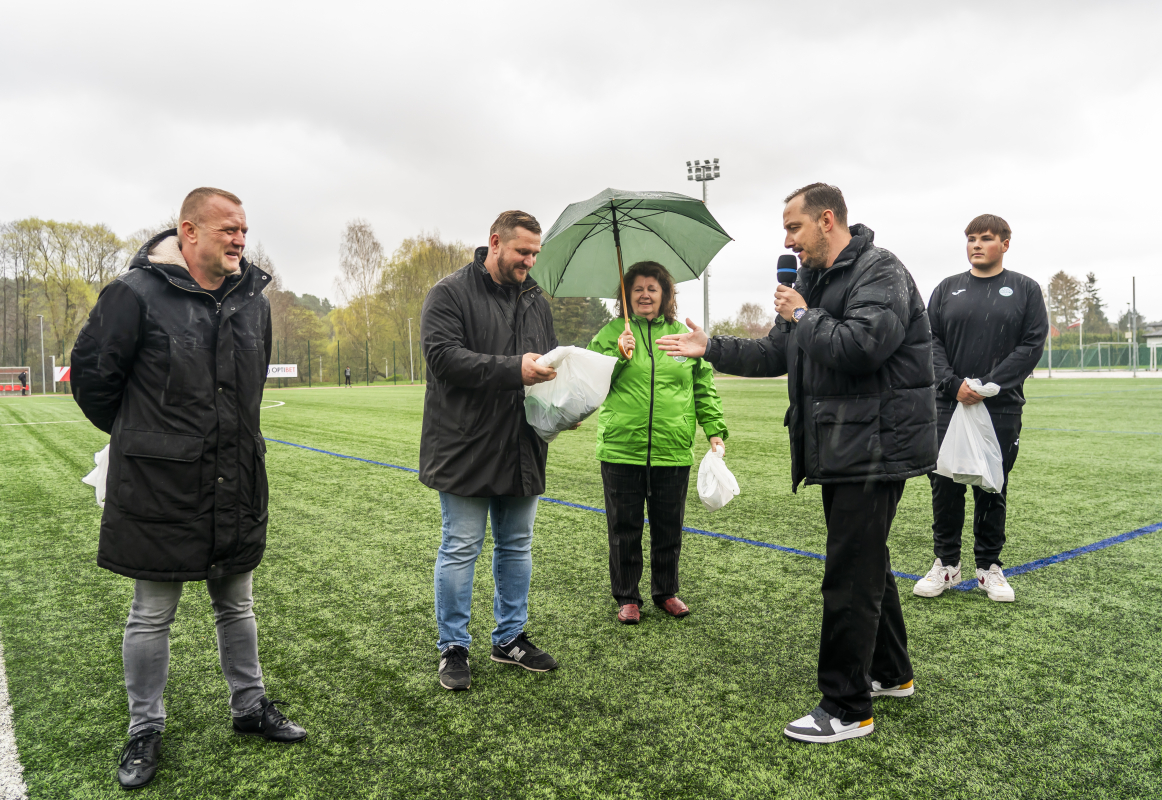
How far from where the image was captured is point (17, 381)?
4075 cm

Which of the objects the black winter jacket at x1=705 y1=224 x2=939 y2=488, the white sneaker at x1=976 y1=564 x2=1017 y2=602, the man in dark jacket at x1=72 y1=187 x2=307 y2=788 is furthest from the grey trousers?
the white sneaker at x1=976 y1=564 x2=1017 y2=602

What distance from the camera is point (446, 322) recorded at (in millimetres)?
2627

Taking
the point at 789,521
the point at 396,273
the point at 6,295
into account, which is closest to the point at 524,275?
the point at 789,521

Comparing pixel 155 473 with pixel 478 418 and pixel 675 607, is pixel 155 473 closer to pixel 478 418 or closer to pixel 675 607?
pixel 478 418

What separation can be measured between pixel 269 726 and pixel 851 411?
2143 mm

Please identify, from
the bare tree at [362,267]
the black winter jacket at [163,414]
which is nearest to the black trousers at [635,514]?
the black winter jacket at [163,414]

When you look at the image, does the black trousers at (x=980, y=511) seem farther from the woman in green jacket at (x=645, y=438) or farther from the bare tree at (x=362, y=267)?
the bare tree at (x=362, y=267)

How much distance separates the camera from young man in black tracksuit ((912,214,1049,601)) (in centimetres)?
351

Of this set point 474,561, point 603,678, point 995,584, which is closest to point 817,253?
point 474,561

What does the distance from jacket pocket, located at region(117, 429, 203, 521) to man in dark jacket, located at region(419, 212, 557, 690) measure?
2.68ft

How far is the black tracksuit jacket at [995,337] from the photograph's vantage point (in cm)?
349

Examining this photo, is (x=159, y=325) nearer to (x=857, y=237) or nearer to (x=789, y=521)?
(x=857, y=237)

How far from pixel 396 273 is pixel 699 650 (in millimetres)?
50476

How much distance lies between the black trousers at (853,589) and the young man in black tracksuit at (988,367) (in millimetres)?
1520
